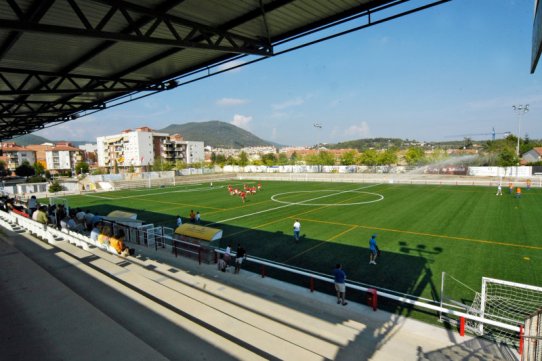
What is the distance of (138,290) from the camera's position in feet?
27.1

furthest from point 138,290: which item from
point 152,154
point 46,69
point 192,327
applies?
point 152,154

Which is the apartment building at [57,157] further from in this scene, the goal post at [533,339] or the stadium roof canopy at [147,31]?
the goal post at [533,339]

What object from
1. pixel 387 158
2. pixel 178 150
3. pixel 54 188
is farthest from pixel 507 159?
pixel 178 150

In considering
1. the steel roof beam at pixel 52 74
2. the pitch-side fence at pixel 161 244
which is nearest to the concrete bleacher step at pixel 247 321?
the pitch-side fence at pixel 161 244

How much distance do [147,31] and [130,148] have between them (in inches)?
5189

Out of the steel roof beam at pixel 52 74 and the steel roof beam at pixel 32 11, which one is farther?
the steel roof beam at pixel 52 74

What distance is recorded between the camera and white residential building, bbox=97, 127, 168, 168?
124625 mm

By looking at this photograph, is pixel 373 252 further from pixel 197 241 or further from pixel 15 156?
pixel 15 156

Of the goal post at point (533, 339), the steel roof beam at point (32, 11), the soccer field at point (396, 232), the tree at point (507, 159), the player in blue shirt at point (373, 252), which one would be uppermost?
the steel roof beam at point (32, 11)

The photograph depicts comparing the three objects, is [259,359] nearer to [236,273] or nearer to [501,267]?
[236,273]

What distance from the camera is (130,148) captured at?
126625 mm

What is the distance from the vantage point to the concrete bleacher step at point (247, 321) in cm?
619

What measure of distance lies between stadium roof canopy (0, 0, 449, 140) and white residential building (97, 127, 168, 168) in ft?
382

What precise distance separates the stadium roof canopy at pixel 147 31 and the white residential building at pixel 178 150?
123105mm
